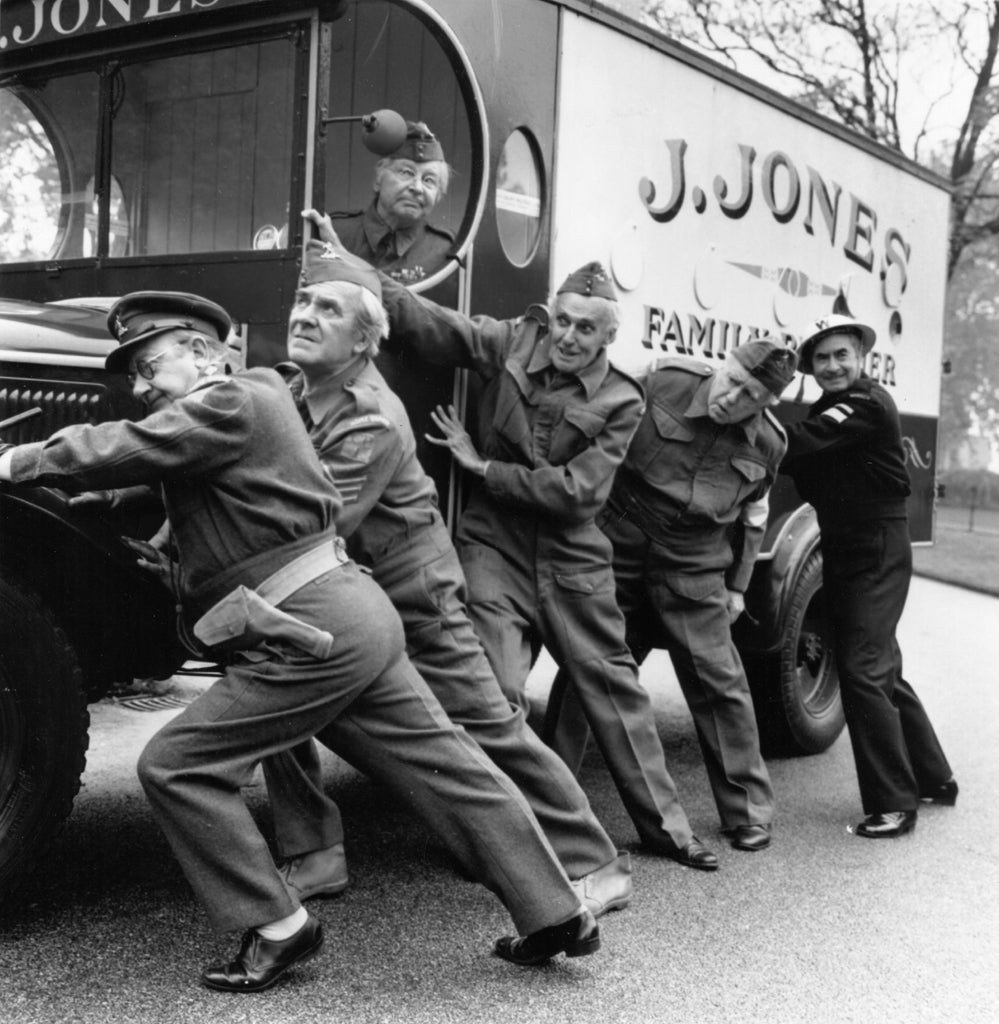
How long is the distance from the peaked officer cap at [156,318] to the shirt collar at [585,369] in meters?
1.03

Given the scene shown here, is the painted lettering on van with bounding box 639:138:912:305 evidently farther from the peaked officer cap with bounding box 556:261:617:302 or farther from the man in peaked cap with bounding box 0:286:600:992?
the man in peaked cap with bounding box 0:286:600:992

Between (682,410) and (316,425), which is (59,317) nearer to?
(316,425)

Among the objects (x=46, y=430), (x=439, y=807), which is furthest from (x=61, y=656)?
(x=439, y=807)

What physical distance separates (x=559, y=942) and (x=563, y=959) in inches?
8.1

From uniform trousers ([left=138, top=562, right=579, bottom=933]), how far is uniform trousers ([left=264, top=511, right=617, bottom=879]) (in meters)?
0.26

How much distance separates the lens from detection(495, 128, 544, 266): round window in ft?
12.6

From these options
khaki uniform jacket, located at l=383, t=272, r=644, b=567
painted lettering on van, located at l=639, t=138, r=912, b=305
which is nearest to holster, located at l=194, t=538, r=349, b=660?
khaki uniform jacket, located at l=383, t=272, r=644, b=567

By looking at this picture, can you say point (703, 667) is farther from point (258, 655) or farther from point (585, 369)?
point (258, 655)

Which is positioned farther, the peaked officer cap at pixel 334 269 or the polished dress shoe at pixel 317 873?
the polished dress shoe at pixel 317 873

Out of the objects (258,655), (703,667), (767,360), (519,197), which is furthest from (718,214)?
(258,655)

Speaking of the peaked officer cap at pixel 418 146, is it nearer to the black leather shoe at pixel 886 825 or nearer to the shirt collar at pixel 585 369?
the shirt collar at pixel 585 369

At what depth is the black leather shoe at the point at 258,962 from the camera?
2801 mm

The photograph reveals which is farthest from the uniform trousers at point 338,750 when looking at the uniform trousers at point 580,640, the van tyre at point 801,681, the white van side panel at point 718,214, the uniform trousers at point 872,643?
the van tyre at point 801,681

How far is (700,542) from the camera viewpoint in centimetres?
414
